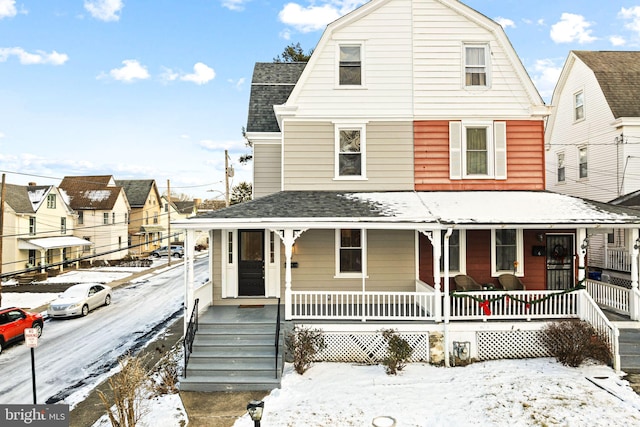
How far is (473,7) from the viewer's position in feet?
38.3

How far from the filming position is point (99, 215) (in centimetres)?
3741

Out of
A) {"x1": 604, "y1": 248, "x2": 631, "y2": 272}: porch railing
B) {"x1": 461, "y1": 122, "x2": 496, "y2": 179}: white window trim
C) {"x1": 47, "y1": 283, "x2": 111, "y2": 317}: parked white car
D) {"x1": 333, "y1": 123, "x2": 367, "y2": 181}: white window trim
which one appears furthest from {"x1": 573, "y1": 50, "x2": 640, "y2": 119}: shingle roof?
{"x1": 47, "y1": 283, "x2": 111, "y2": 317}: parked white car

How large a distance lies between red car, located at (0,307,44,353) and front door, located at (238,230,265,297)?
25.3 ft

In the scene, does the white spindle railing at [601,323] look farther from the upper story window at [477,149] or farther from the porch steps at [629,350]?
the upper story window at [477,149]

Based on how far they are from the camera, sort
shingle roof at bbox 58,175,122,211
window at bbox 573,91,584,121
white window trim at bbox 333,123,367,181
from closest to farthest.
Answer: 1. white window trim at bbox 333,123,367,181
2. window at bbox 573,91,584,121
3. shingle roof at bbox 58,175,122,211

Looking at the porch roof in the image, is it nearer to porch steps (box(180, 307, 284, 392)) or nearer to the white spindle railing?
the white spindle railing

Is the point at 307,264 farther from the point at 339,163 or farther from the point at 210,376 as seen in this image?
the point at 210,376

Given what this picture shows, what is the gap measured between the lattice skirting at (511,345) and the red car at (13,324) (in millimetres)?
14333

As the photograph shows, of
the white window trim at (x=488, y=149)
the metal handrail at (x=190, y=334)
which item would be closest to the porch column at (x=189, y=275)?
the metal handrail at (x=190, y=334)

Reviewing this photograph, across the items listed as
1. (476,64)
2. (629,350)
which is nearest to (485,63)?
(476,64)

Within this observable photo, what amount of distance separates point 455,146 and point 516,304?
5.02m

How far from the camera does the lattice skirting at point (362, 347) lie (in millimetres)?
9258

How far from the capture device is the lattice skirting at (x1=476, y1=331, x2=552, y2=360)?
930 centimetres

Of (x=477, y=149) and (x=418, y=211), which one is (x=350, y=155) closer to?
(x=418, y=211)
